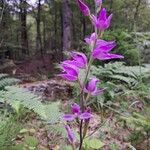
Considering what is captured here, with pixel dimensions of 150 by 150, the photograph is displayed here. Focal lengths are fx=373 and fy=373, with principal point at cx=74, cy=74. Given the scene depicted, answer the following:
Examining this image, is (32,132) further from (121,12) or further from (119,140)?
(121,12)

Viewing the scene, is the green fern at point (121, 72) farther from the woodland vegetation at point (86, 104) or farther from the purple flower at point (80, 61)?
the purple flower at point (80, 61)

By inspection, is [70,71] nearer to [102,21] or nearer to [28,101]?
[102,21]

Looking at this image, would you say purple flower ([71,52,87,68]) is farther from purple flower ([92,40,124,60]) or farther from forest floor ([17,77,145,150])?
forest floor ([17,77,145,150])

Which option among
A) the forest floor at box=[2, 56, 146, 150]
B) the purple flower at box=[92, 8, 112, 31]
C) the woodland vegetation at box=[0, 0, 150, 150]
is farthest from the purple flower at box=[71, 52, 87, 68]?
the forest floor at box=[2, 56, 146, 150]

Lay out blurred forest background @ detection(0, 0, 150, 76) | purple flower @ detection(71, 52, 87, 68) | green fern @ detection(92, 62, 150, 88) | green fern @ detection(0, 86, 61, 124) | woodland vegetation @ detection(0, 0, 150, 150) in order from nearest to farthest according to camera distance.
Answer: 1. purple flower @ detection(71, 52, 87, 68)
2. woodland vegetation @ detection(0, 0, 150, 150)
3. green fern @ detection(0, 86, 61, 124)
4. green fern @ detection(92, 62, 150, 88)
5. blurred forest background @ detection(0, 0, 150, 76)

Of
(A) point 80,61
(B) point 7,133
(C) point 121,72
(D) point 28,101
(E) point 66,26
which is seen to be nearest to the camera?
(A) point 80,61

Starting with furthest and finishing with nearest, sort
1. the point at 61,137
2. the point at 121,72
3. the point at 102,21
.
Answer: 1. the point at 121,72
2. the point at 61,137
3. the point at 102,21

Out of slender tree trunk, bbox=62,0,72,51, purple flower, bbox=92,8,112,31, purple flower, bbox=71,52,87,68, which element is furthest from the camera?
slender tree trunk, bbox=62,0,72,51

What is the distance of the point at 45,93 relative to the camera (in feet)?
18.3

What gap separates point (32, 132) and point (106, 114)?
3.54 ft

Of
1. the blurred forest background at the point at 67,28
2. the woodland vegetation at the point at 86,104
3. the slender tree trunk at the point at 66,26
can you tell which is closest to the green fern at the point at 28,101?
the woodland vegetation at the point at 86,104

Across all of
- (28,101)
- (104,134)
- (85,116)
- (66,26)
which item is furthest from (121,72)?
(66,26)

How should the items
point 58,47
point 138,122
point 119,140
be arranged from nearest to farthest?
point 138,122 < point 119,140 < point 58,47

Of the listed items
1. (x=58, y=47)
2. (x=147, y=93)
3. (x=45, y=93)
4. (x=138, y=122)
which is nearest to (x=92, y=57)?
(x=138, y=122)
